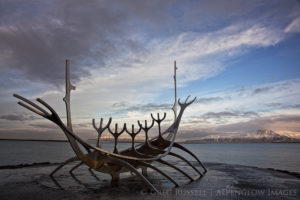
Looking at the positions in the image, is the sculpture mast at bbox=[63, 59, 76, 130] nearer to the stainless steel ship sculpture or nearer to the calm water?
the stainless steel ship sculpture

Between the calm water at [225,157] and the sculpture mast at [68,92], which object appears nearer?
the sculpture mast at [68,92]

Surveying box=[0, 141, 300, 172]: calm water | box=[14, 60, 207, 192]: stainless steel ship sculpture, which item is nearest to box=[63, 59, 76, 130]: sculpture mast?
box=[14, 60, 207, 192]: stainless steel ship sculpture

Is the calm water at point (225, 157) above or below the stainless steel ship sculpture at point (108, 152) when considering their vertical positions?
below

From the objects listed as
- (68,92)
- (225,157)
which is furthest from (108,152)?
(225,157)

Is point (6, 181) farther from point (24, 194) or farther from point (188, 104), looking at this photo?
point (188, 104)

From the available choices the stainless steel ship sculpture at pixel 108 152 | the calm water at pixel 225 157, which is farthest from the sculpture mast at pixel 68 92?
the calm water at pixel 225 157

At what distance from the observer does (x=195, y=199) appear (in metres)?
8.39

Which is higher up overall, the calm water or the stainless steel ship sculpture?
the stainless steel ship sculpture

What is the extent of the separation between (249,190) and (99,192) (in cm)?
647

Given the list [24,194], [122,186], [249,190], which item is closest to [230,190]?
[249,190]

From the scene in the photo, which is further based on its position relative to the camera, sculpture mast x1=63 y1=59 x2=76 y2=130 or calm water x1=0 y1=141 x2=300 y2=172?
calm water x1=0 y1=141 x2=300 y2=172

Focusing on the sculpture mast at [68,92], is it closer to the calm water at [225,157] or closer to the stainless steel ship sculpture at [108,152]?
the stainless steel ship sculpture at [108,152]

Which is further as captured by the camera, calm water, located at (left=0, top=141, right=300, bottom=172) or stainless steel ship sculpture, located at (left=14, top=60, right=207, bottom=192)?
calm water, located at (left=0, top=141, right=300, bottom=172)

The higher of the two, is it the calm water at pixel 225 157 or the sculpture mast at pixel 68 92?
the sculpture mast at pixel 68 92
